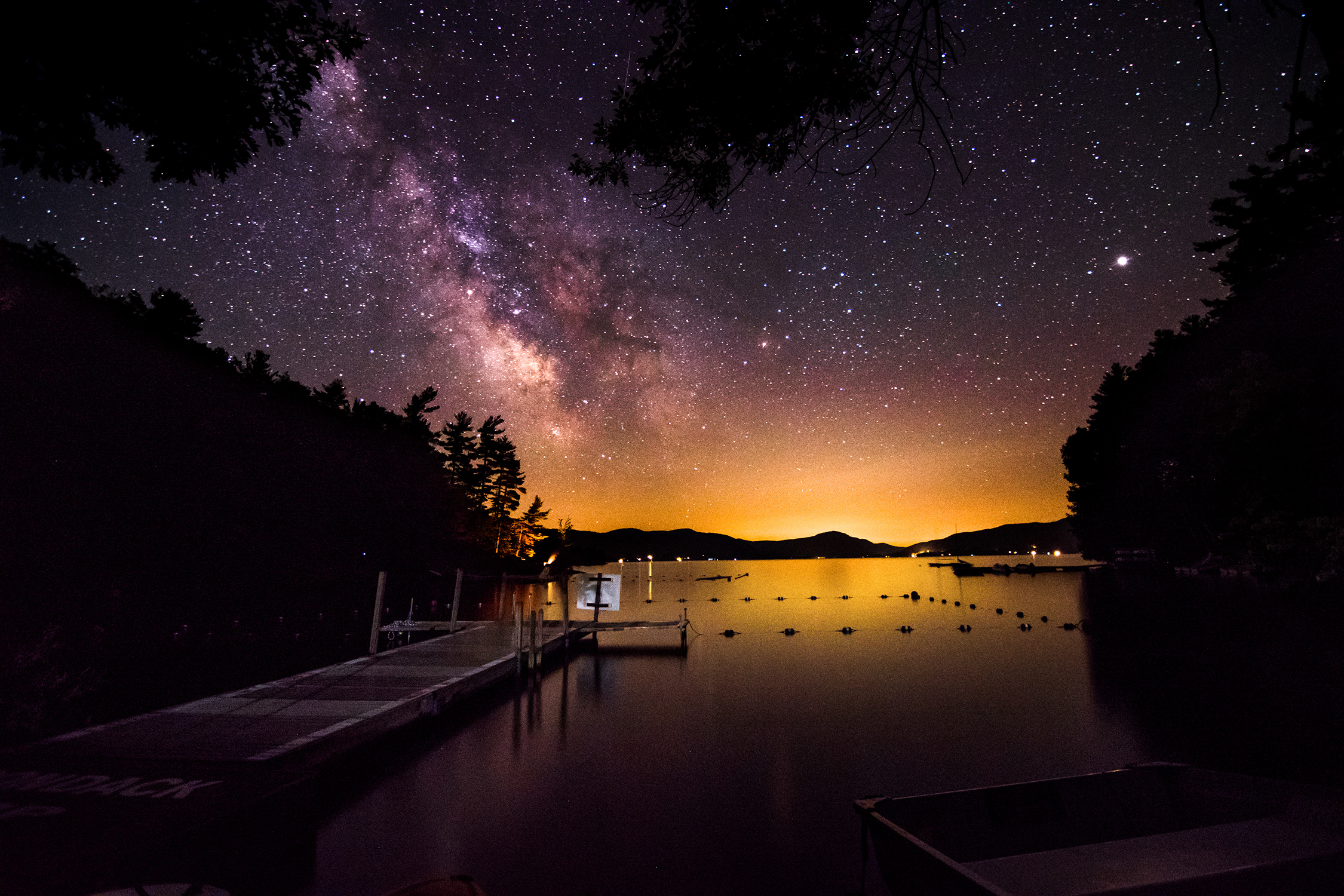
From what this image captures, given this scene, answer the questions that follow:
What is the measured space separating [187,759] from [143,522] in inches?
951

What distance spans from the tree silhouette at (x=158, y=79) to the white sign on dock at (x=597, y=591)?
2070 centimetres

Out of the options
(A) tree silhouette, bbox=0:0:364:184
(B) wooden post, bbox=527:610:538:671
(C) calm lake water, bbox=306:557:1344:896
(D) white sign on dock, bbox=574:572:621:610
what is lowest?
(C) calm lake water, bbox=306:557:1344:896

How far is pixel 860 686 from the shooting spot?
2153 cm

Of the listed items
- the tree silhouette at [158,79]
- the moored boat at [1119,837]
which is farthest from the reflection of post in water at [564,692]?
the tree silhouette at [158,79]

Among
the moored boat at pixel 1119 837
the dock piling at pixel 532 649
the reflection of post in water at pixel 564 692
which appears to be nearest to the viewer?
the moored boat at pixel 1119 837

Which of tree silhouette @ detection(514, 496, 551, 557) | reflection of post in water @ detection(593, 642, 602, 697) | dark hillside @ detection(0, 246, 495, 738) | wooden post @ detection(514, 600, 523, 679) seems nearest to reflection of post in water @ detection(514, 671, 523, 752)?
wooden post @ detection(514, 600, 523, 679)

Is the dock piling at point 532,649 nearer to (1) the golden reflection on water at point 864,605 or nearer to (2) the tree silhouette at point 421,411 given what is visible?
(1) the golden reflection on water at point 864,605

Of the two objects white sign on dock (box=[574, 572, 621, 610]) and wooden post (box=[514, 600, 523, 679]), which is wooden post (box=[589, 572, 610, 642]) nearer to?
white sign on dock (box=[574, 572, 621, 610])

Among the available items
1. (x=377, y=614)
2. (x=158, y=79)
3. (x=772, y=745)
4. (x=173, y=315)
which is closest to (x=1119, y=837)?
(x=772, y=745)

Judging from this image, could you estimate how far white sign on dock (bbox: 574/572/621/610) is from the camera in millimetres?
25609

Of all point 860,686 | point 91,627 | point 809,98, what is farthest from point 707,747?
point 91,627

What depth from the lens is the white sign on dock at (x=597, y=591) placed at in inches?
1008

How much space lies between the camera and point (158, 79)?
5844 millimetres

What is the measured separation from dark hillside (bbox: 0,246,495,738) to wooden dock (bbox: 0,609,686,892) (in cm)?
601
